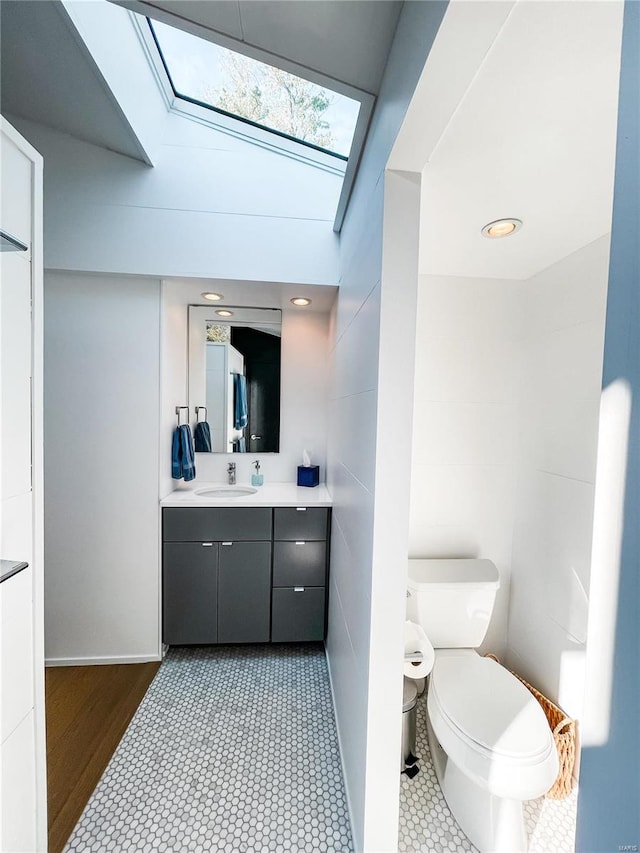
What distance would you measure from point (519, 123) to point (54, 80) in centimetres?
185

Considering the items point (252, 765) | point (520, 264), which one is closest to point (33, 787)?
point (252, 765)

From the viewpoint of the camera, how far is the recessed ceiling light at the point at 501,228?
4.54 feet

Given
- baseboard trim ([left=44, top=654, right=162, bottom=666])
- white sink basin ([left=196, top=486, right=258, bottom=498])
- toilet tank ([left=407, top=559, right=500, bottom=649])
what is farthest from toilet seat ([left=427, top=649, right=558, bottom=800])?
baseboard trim ([left=44, top=654, right=162, bottom=666])

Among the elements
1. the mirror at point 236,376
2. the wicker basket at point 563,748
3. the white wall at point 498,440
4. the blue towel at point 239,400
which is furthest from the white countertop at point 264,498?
the wicker basket at point 563,748

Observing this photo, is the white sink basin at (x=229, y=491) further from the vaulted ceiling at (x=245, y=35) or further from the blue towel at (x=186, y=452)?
the vaulted ceiling at (x=245, y=35)

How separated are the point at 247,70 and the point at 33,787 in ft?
8.71

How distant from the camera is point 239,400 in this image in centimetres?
259

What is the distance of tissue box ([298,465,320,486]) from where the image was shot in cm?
252

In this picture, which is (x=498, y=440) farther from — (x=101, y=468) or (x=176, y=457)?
(x=101, y=468)

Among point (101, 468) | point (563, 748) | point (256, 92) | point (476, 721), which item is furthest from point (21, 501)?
point (563, 748)

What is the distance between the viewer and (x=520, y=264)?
1737 mm

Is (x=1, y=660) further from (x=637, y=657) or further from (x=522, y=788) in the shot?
(x=522, y=788)

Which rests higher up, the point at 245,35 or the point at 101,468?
the point at 245,35

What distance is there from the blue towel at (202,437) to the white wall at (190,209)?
101 centimetres
